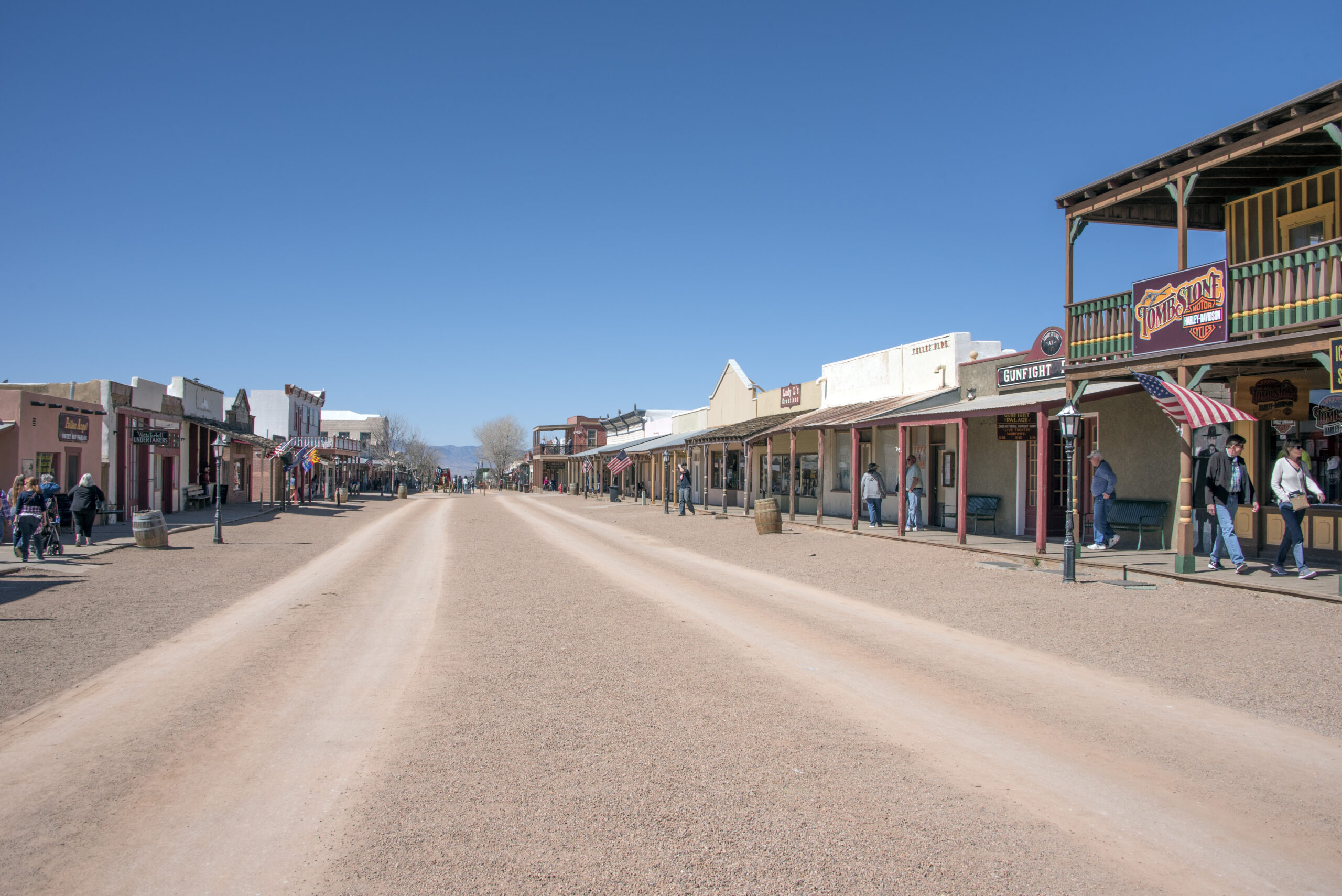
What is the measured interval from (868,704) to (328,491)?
61.7 meters

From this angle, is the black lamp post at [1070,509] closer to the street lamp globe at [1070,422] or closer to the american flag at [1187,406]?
the street lamp globe at [1070,422]

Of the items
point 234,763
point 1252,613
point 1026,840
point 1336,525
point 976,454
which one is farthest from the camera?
point 976,454

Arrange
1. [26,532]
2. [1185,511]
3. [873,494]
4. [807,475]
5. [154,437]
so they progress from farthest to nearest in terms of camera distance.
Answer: [807,475] → [154,437] → [873,494] → [26,532] → [1185,511]

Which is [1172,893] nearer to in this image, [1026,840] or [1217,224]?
[1026,840]

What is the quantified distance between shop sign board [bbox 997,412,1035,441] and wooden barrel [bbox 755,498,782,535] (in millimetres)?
5736

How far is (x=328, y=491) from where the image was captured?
61688 millimetres

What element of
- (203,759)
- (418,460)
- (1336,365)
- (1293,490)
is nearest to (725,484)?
(1293,490)

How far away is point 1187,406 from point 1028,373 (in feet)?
20.6

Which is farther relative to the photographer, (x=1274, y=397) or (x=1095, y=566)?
(x=1274, y=397)

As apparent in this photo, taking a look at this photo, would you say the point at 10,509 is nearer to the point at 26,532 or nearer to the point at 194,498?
the point at 26,532

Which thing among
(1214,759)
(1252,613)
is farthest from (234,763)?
(1252,613)

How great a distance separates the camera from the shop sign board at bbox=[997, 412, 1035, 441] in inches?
698

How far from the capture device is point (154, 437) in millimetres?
26109

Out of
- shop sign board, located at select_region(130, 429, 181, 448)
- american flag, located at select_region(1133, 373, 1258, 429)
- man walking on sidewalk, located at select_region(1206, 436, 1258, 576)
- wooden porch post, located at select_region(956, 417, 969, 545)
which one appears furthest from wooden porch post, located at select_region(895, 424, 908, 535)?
shop sign board, located at select_region(130, 429, 181, 448)
